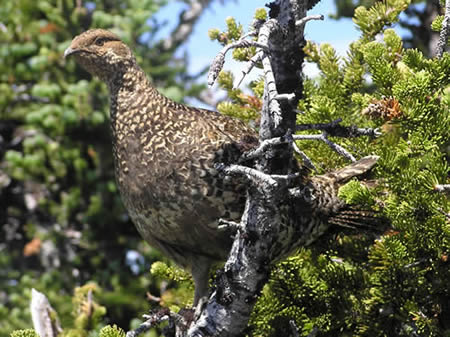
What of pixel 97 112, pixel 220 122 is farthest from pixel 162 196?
pixel 97 112

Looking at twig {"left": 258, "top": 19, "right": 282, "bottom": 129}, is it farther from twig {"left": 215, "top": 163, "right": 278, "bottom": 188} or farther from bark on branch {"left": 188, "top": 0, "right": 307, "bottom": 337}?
twig {"left": 215, "top": 163, "right": 278, "bottom": 188}

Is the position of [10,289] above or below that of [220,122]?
below

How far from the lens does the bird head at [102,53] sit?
3.77m

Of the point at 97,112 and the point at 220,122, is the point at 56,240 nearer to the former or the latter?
the point at 97,112

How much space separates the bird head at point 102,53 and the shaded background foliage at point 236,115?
1.86 ft

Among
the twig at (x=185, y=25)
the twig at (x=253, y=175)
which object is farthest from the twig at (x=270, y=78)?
the twig at (x=185, y=25)

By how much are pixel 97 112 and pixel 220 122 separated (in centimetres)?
379

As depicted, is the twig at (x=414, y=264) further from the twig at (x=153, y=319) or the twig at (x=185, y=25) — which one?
the twig at (x=185, y=25)

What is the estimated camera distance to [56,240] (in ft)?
24.2

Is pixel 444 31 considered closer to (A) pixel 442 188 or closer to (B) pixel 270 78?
(A) pixel 442 188

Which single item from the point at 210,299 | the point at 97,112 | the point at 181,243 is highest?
the point at 97,112

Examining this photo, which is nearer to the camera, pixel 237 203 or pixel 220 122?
pixel 237 203

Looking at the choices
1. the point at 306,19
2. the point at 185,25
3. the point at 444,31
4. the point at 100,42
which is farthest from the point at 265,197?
the point at 185,25

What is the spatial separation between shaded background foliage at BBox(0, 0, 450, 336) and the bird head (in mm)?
567
